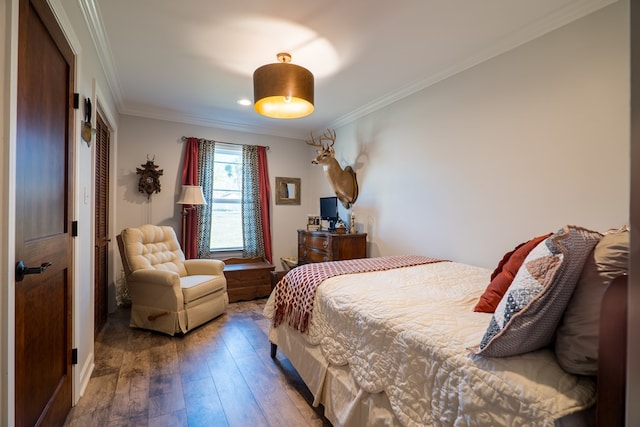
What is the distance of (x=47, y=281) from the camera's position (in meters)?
1.39

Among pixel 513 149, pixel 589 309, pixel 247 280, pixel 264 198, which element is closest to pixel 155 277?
pixel 247 280

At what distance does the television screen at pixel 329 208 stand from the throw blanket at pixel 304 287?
1668 millimetres

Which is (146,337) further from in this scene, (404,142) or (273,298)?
(404,142)

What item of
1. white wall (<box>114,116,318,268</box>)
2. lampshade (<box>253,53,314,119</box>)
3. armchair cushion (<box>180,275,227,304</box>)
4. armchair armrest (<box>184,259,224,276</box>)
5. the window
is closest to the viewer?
lampshade (<box>253,53,314,119</box>)

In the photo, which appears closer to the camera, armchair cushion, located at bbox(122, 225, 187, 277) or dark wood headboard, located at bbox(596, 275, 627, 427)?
dark wood headboard, located at bbox(596, 275, 627, 427)

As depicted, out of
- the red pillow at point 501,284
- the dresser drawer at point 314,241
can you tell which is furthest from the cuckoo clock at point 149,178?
the red pillow at point 501,284

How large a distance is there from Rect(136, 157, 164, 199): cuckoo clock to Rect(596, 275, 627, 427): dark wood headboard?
4.21 m

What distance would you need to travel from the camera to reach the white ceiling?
1921 millimetres

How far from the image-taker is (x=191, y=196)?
12.3ft

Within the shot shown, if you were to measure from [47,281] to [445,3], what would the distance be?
2.70 metres

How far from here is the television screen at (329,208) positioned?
13.4ft

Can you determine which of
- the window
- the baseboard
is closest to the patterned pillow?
the baseboard

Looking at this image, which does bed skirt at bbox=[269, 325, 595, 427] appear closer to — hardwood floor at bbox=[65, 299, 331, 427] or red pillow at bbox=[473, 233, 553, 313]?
hardwood floor at bbox=[65, 299, 331, 427]

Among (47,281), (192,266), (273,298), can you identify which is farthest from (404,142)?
(47,281)
